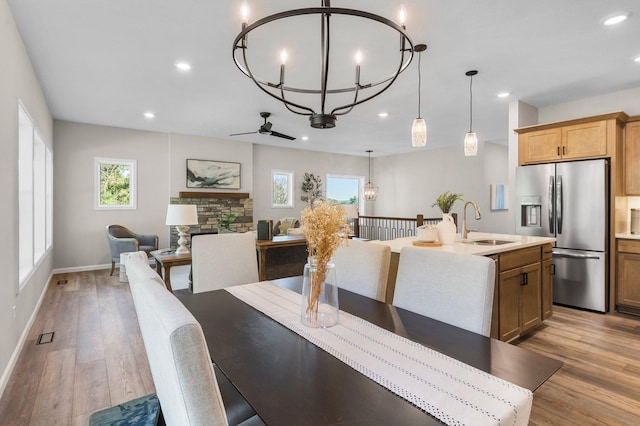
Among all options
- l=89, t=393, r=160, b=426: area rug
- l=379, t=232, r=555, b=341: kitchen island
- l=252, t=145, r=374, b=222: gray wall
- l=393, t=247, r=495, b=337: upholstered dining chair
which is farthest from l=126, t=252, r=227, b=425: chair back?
l=252, t=145, r=374, b=222: gray wall

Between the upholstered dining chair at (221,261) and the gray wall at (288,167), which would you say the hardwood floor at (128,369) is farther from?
the gray wall at (288,167)

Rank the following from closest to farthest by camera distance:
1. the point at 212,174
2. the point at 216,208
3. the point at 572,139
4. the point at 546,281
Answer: the point at 546,281, the point at 572,139, the point at 212,174, the point at 216,208

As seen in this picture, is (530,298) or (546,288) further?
(546,288)

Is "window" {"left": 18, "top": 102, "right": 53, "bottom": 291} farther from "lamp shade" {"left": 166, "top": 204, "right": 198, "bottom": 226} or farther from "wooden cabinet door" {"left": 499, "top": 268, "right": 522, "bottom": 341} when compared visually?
"wooden cabinet door" {"left": 499, "top": 268, "right": 522, "bottom": 341}

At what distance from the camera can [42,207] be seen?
14.8 feet

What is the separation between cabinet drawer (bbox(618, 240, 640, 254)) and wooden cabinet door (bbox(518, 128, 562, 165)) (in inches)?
45.3

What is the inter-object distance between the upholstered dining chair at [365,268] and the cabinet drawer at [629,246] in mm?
3404

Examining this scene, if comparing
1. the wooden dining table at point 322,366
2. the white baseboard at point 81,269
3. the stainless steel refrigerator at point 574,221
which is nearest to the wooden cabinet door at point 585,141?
the stainless steel refrigerator at point 574,221

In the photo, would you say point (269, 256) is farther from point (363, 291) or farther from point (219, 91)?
point (219, 91)

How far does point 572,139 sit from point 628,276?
1646 mm

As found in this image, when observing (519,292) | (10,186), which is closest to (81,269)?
(10,186)

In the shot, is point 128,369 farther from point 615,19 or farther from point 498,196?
point 498,196

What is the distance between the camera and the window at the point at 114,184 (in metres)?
6.08

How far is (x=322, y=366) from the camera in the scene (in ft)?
3.52
